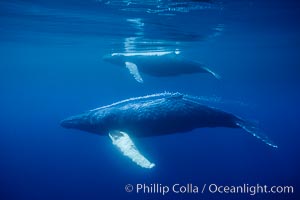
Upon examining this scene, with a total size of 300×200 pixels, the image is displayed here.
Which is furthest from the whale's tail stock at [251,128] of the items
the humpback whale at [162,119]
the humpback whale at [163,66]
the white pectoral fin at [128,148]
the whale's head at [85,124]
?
the humpback whale at [163,66]

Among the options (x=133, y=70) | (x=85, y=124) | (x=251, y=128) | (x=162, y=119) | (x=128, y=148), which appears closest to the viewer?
(x=251, y=128)

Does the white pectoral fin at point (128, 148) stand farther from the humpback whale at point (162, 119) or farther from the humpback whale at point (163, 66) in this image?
the humpback whale at point (163, 66)

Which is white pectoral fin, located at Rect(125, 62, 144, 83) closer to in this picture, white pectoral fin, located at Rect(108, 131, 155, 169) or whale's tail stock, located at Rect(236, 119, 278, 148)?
white pectoral fin, located at Rect(108, 131, 155, 169)

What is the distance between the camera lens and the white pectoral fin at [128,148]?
26.3ft

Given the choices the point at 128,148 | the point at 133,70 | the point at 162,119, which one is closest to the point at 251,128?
the point at 162,119

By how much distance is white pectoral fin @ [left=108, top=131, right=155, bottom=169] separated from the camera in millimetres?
8008

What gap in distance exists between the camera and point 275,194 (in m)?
23.3

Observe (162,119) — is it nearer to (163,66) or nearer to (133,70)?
(163,66)

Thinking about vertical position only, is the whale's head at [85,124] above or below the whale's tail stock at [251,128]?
below

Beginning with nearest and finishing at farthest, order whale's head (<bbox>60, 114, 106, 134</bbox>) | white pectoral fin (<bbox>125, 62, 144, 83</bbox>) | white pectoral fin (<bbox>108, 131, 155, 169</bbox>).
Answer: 1. white pectoral fin (<bbox>108, 131, 155, 169</bbox>)
2. whale's head (<bbox>60, 114, 106, 134</bbox>)
3. white pectoral fin (<bbox>125, 62, 144, 83</bbox>)

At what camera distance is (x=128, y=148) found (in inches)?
336

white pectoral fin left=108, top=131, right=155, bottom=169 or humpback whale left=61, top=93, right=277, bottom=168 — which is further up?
humpback whale left=61, top=93, right=277, bottom=168

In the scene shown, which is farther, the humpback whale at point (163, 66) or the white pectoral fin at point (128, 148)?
the humpback whale at point (163, 66)

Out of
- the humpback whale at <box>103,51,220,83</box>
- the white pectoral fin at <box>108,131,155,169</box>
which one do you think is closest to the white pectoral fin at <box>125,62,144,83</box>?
the humpback whale at <box>103,51,220,83</box>
